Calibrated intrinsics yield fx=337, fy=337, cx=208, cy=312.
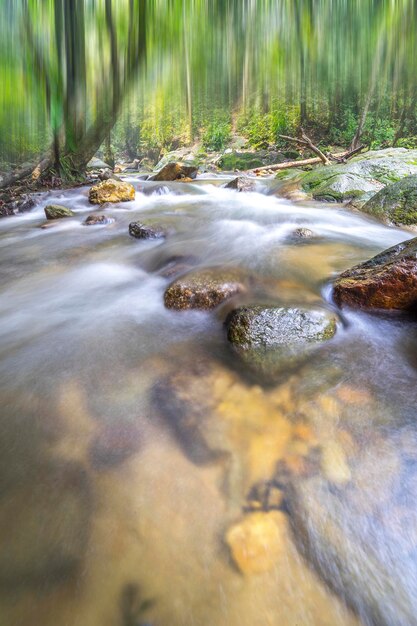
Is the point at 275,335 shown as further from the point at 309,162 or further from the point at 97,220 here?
the point at 309,162

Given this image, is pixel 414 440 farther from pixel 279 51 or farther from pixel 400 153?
pixel 279 51

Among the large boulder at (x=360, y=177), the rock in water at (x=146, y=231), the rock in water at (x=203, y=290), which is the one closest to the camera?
the rock in water at (x=203, y=290)

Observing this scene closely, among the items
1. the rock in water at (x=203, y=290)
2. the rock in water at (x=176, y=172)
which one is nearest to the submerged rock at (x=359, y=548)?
the rock in water at (x=203, y=290)

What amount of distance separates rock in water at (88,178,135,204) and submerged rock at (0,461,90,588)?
7.23 metres

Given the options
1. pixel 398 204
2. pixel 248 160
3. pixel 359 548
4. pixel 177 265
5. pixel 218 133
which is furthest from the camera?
pixel 218 133

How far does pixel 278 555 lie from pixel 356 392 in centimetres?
88

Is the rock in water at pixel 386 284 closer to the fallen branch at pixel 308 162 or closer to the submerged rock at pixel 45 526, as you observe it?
the submerged rock at pixel 45 526

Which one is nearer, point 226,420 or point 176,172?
point 226,420

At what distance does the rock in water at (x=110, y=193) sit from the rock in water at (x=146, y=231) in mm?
3261

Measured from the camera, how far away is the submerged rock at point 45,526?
1.01 metres

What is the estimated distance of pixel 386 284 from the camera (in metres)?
2.24

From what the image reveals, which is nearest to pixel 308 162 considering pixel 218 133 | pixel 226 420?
pixel 226 420

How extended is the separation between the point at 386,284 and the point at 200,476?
1.74 metres

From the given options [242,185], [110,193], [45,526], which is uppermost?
[242,185]
